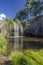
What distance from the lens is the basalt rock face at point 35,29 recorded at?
107 ft

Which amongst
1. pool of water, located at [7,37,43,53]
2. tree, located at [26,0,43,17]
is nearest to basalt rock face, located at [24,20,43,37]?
tree, located at [26,0,43,17]

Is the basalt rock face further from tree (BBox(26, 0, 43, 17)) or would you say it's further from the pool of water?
the pool of water

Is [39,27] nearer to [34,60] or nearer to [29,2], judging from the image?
[29,2]

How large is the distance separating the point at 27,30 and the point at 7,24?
18.7 ft

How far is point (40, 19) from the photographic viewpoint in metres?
34.1

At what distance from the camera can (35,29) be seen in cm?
3362

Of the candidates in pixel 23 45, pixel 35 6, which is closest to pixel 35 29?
pixel 35 6

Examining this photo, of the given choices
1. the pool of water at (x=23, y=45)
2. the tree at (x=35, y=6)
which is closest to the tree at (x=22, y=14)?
the tree at (x=35, y=6)

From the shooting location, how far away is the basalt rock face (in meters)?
32.6

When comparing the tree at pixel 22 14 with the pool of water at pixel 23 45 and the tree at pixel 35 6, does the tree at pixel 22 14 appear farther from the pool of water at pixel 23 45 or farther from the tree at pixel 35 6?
the pool of water at pixel 23 45

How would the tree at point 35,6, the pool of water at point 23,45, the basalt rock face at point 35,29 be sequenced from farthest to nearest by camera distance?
the tree at point 35,6 < the basalt rock face at point 35,29 < the pool of water at point 23,45

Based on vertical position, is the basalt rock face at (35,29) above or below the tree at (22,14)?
below

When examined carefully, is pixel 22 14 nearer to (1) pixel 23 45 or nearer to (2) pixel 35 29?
(2) pixel 35 29

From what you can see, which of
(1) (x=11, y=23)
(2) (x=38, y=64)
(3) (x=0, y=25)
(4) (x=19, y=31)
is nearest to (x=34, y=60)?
(2) (x=38, y=64)
